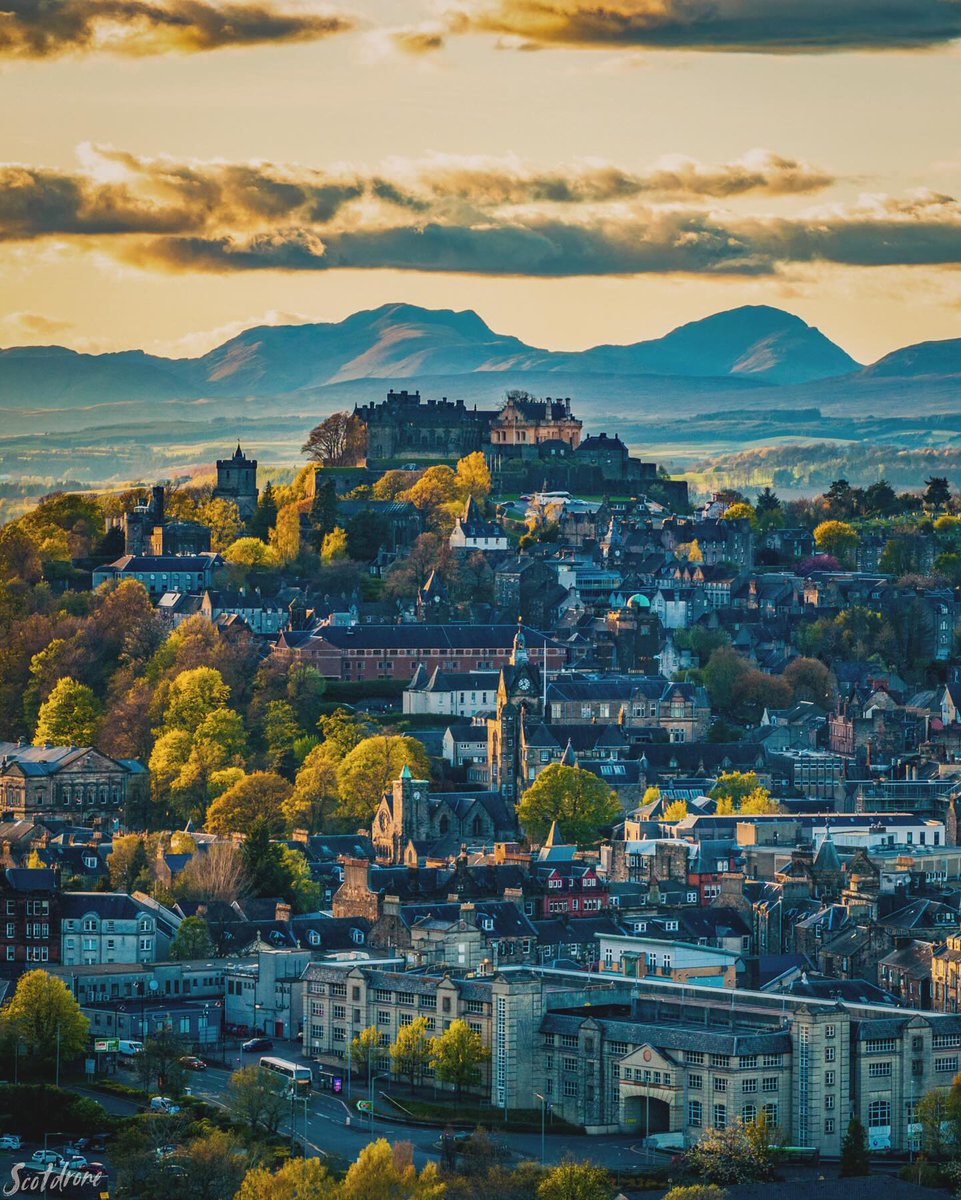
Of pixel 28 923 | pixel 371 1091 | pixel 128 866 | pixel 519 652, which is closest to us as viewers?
pixel 371 1091

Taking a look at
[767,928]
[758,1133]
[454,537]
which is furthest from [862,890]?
[454,537]

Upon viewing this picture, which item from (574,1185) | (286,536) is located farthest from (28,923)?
(286,536)

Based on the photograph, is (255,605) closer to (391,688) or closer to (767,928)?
(391,688)

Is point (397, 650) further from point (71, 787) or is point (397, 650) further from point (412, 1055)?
point (412, 1055)

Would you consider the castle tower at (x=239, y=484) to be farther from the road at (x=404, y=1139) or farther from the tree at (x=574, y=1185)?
the tree at (x=574, y=1185)

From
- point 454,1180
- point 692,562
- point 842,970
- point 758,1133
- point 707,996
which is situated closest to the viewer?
point 454,1180

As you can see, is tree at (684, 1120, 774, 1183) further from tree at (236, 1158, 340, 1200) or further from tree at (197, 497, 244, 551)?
tree at (197, 497, 244, 551)

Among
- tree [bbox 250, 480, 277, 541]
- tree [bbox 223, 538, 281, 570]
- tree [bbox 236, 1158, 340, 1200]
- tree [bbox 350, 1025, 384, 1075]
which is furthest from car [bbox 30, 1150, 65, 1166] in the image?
tree [bbox 250, 480, 277, 541]
